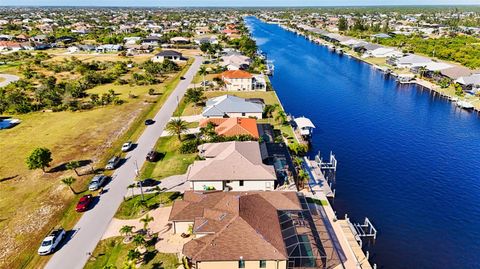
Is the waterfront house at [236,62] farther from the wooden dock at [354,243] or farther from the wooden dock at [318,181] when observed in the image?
the wooden dock at [354,243]

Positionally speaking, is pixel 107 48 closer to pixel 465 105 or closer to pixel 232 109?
pixel 232 109

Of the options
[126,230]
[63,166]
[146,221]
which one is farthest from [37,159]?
[126,230]

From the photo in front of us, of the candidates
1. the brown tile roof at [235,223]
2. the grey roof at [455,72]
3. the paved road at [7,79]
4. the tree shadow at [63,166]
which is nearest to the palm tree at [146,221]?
the brown tile roof at [235,223]

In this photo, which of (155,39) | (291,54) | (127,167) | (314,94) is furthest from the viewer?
(155,39)

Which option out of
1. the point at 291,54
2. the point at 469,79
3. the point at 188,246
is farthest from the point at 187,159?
the point at 291,54

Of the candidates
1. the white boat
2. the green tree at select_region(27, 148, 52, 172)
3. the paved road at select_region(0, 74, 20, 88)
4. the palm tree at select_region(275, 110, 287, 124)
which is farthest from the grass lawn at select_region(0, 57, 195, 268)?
the white boat

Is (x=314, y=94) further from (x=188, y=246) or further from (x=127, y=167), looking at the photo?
(x=188, y=246)

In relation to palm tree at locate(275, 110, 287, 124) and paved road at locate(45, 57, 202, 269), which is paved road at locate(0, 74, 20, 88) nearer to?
paved road at locate(45, 57, 202, 269)
